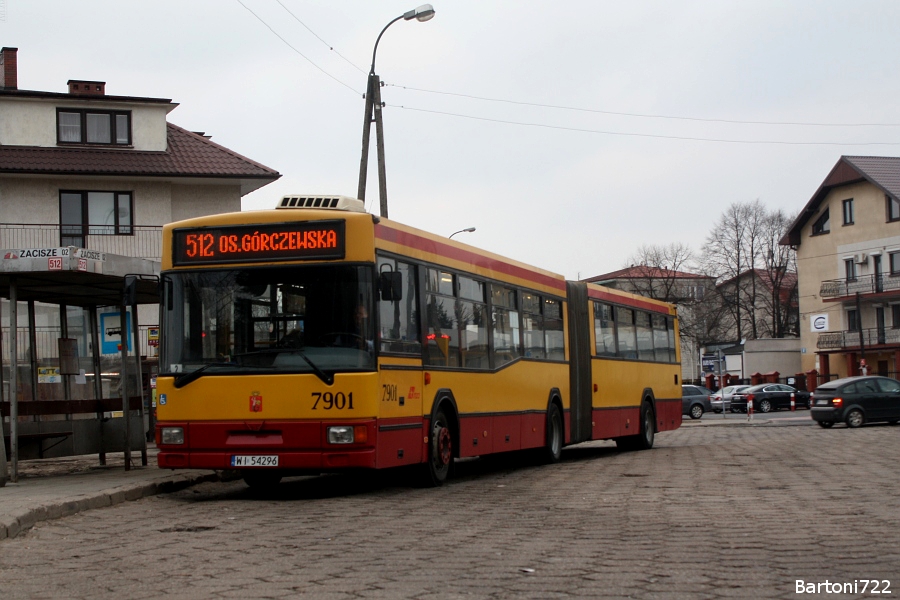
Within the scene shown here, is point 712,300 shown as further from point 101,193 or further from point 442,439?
point 442,439

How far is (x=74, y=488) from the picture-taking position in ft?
43.8

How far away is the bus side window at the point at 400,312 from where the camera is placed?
12344 millimetres

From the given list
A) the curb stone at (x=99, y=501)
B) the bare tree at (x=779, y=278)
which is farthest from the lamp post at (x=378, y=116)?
the bare tree at (x=779, y=278)

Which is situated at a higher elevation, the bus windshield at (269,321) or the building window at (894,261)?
the building window at (894,261)

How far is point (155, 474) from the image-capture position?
15.4m

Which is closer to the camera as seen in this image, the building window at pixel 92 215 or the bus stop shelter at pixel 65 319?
the bus stop shelter at pixel 65 319

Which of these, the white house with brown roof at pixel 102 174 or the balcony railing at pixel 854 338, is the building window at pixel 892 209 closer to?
the balcony railing at pixel 854 338

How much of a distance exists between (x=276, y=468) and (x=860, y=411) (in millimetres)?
27451

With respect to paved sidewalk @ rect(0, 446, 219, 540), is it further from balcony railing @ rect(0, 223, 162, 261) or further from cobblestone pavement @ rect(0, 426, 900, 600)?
balcony railing @ rect(0, 223, 162, 261)

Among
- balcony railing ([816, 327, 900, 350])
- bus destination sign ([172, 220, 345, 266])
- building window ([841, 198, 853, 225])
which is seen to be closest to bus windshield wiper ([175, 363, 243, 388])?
bus destination sign ([172, 220, 345, 266])

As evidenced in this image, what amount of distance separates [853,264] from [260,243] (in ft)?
221

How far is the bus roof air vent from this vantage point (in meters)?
12.7

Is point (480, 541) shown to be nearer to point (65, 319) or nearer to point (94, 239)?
point (65, 319)

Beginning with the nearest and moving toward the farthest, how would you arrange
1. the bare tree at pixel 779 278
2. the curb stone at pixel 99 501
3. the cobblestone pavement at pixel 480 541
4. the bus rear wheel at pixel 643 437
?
1. the cobblestone pavement at pixel 480 541
2. the curb stone at pixel 99 501
3. the bus rear wheel at pixel 643 437
4. the bare tree at pixel 779 278
